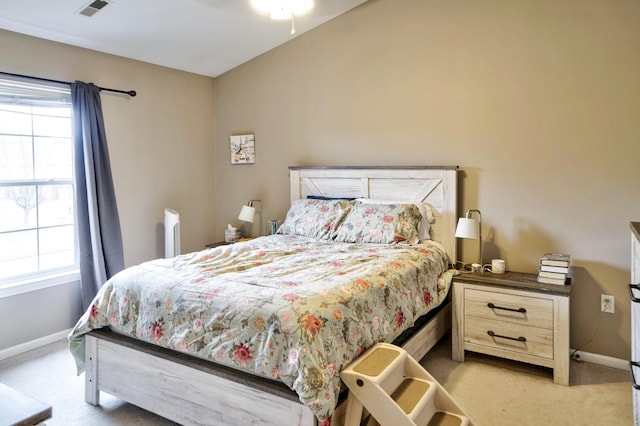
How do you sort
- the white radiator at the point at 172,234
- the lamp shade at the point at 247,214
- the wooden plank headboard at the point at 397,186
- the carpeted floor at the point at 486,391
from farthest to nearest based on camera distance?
the lamp shade at the point at 247,214 → the white radiator at the point at 172,234 → the wooden plank headboard at the point at 397,186 → the carpeted floor at the point at 486,391

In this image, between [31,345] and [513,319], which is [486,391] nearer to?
[513,319]

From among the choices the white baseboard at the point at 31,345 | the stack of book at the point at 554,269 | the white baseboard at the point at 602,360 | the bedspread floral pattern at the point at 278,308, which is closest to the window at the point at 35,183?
the white baseboard at the point at 31,345

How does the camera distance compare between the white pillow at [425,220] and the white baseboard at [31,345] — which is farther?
the white pillow at [425,220]

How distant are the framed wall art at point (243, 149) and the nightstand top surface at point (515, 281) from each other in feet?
7.96

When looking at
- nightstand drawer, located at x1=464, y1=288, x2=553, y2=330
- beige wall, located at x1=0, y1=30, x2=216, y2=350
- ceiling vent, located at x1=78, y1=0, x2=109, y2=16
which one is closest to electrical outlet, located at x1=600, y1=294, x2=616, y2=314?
nightstand drawer, located at x1=464, y1=288, x2=553, y2=330

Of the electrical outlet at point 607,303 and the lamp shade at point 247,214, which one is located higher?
the lamp shade at point 247,214

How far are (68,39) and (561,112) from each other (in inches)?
142

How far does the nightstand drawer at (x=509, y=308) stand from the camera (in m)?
2.74

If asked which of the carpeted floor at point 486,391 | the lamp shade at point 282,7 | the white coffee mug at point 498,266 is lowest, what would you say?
the carpeted floor at point 486,391

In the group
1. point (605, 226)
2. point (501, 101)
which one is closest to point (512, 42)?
point (501, 101)

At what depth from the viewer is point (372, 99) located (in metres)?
3.82

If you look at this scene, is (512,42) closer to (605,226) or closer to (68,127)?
(605,226)

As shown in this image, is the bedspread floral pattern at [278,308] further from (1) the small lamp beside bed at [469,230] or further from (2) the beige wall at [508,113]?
(2) the beige wall at [508,113]

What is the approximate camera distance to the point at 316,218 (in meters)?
3.68
